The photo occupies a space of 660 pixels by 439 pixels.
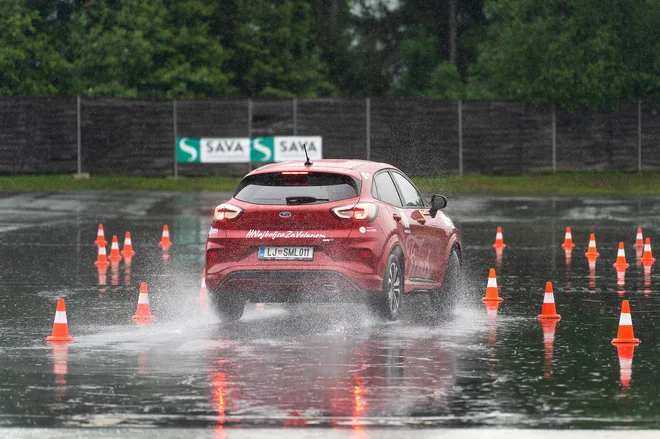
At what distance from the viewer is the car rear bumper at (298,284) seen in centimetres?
1417

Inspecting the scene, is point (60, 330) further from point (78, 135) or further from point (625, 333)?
point (78, 135)

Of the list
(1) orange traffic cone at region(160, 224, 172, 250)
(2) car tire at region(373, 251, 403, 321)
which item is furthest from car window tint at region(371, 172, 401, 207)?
(1) orange traffic cone at region(160, 224, 172, 250)

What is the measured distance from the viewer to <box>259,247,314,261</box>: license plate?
14.2 meters

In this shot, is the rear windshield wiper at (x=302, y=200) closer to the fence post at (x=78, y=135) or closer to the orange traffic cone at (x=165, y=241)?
the orange traffic cone at (x=165, y=241)

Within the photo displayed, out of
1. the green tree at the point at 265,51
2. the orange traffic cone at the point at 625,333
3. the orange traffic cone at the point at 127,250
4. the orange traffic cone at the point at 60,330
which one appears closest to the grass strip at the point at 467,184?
the green tree at the point at 265,51

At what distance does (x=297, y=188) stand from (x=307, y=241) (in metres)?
0.61

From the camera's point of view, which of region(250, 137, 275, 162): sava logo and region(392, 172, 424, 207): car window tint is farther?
region(250, 137, 275, 162): sava logo

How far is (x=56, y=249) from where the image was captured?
24641mm

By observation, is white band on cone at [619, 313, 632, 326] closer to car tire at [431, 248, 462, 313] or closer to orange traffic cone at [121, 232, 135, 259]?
car tire at [431, 248, 462, 313]

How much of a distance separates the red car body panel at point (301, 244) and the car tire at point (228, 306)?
0.52 feet

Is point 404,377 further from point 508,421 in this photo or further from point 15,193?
point 15,193

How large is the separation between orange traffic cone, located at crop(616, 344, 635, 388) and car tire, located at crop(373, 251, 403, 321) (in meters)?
2.46

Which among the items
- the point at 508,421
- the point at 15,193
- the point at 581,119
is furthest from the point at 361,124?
the point at 508,421

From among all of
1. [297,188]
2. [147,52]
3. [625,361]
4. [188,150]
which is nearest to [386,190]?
[297,188]
